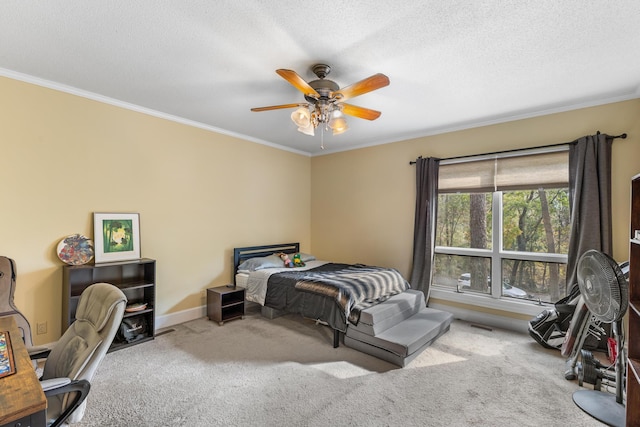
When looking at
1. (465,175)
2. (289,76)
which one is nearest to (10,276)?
(289,76)

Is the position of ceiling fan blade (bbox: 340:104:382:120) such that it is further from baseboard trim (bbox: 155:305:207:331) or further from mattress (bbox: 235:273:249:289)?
baseboard trim (bbox: 155:305:207:331)

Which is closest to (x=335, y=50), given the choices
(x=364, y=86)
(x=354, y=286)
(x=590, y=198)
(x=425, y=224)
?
(x=364, y=86)

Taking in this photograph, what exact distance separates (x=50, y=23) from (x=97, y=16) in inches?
14.7

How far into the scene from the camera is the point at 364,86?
2229 millimetres

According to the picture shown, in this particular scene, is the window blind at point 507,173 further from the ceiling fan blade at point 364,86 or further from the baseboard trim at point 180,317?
the baseboard trim at point 180,317

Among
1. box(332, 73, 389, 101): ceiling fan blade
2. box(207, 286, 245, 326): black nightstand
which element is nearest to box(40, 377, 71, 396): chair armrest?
box(332, 73, 389, 101): ceiling fan blade

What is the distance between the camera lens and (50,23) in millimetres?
1952

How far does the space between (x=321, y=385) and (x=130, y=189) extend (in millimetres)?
2919

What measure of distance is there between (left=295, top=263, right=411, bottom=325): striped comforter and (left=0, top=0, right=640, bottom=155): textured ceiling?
1981 millimetres

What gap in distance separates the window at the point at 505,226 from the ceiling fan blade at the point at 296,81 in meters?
2.55

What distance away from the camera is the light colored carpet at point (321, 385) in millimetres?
2023

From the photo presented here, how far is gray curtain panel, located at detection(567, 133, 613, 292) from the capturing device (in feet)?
9.97

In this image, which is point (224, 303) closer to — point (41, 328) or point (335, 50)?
point (41, 328)

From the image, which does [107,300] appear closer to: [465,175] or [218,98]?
[218,98]
